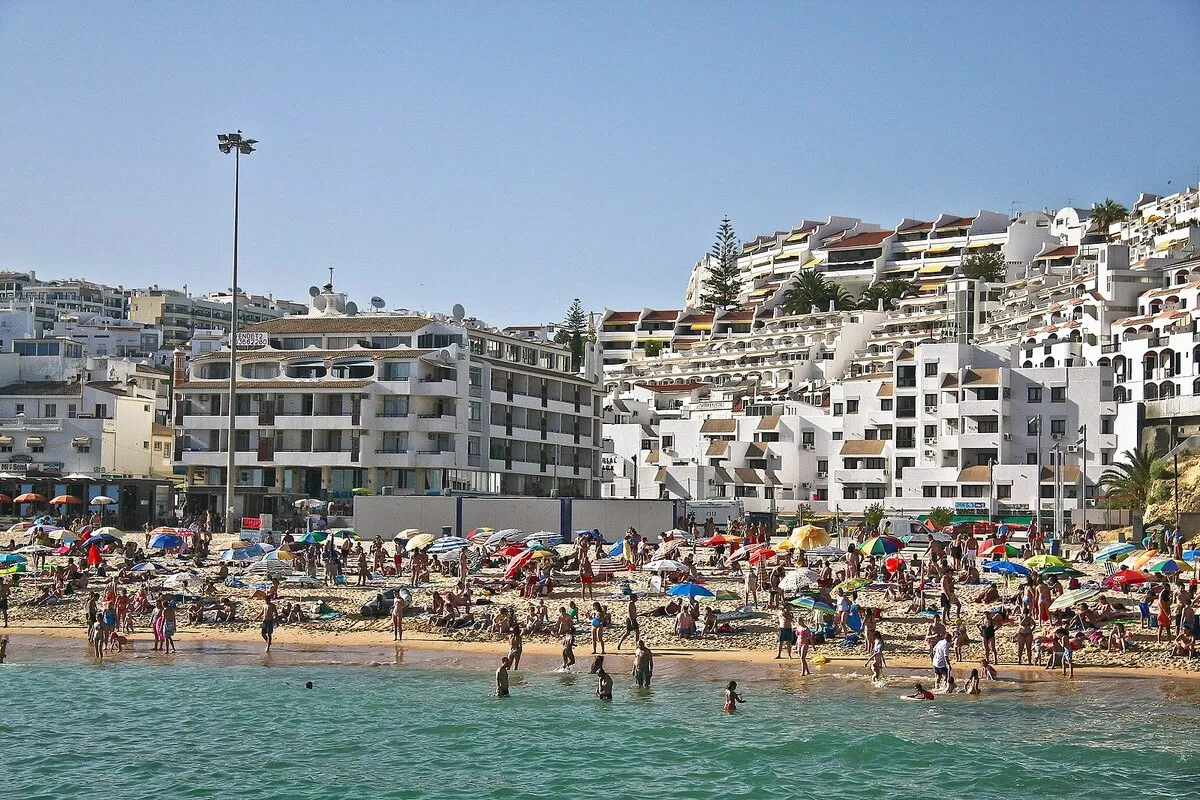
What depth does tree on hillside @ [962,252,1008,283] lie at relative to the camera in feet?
408

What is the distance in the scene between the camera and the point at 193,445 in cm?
6956

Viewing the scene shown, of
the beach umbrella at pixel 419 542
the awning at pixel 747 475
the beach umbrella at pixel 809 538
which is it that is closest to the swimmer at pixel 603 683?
the beach umbrella at pixel 809 538

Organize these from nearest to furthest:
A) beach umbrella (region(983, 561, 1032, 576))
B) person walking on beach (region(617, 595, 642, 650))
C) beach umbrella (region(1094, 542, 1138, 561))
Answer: person walking on beach (region(617, 595, 642, 650)) → beach umbrella (region(983, 561, 1032, 576)) → beach umbrella (region(1094, 542, 1138, 561))

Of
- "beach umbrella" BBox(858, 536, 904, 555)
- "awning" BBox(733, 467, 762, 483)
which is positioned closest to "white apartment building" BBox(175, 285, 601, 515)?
"awning" BBox(733, 467, 762, 483)

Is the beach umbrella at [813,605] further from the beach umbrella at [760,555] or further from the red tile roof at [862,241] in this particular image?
the red tile roof at [862,241]

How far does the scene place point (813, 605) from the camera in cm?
3403

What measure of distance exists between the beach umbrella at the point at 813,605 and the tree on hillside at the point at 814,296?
91.1m

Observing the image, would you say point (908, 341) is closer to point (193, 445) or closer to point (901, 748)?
point (193, 445)

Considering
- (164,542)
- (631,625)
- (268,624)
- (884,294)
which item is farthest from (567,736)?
(884,294)

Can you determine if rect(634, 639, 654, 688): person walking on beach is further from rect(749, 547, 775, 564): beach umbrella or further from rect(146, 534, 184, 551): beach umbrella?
rect(146, 534, 184, 551): beach umbrella

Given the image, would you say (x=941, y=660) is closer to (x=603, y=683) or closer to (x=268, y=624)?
(x=603, y=683)

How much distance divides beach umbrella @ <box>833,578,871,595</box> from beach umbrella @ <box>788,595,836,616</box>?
7.92 ft

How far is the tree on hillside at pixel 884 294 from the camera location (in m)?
126

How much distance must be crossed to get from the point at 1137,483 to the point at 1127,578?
3217 centimetres
